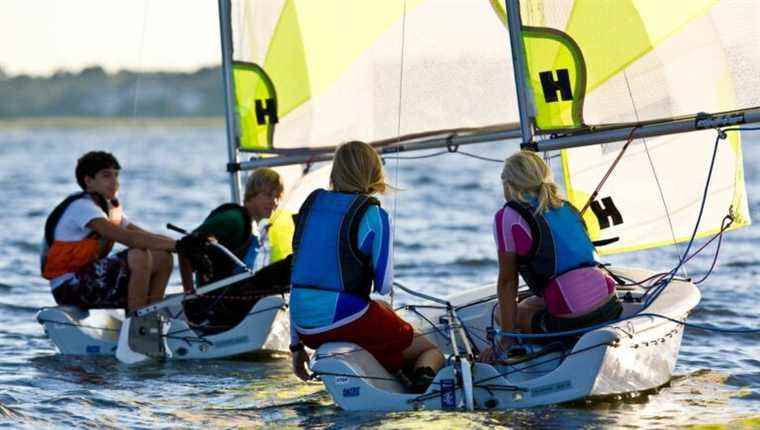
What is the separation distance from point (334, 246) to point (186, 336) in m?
1.98

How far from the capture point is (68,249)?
7.61 meters

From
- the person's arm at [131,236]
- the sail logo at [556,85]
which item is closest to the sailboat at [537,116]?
the sail logo at [556,85]

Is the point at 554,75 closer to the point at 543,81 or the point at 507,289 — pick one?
the point at 543,81

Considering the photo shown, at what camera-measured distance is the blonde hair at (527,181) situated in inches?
227

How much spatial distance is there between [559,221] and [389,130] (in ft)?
8.76

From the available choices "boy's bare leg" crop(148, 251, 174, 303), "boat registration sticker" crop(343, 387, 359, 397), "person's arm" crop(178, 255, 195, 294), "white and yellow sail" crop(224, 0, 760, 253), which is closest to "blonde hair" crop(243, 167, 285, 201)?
"person's arm" crop(178, 255, 195, 294)

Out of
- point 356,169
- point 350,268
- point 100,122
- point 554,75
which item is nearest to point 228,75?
point 554,75

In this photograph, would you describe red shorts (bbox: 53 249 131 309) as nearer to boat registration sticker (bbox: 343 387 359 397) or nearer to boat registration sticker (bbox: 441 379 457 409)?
boat registration sticker (bbox: 343 387 359 397)

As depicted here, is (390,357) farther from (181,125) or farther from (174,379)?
(181,125)

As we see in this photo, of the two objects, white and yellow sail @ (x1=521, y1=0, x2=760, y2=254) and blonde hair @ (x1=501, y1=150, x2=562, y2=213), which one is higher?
white and yellow sail @ (x1=521, y1=0, x2=760, y2=254)

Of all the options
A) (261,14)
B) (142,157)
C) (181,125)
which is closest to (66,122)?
(181,125)

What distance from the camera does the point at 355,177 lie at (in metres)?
5.78

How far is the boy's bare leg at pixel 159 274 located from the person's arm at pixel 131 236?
127 mm

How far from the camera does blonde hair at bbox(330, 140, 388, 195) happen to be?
5777mm
